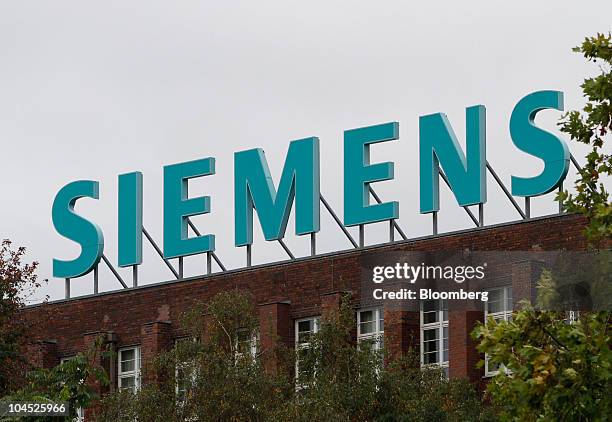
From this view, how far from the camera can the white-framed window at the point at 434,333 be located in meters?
55.2

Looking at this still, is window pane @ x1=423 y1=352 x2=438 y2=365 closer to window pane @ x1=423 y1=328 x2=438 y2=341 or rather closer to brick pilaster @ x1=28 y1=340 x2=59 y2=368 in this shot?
window pane @ x1=423 y1=328 x2=438 y2=341

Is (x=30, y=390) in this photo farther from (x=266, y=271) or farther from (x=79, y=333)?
(x=79, y=333)

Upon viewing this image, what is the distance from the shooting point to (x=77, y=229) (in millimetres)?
65438

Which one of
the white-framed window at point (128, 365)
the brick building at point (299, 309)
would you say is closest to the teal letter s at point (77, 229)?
the brick building at point (299, 309)

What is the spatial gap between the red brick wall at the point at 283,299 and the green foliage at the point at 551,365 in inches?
811

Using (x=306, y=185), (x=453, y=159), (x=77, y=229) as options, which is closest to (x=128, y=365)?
(x=77, y=229)

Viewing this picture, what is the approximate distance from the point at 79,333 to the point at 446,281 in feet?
62.7

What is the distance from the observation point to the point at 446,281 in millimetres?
49688

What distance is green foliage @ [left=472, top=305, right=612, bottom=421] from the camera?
27562mm

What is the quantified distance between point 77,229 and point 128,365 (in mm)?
5350

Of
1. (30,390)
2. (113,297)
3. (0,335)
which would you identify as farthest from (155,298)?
(30,390)

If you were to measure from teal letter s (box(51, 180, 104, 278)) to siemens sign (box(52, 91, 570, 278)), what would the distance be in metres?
0.03

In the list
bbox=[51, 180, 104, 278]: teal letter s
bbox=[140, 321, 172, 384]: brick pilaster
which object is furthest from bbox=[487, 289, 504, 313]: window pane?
bbox=[51, 180, 104, 278]: teal letter s

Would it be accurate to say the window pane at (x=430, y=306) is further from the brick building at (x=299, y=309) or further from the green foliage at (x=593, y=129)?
the green foliage at (x=593, y=129)
